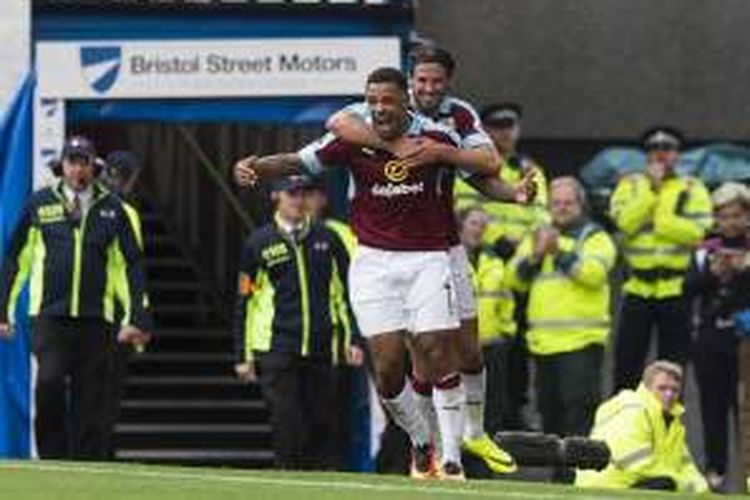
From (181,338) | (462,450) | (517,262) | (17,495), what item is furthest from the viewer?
(181,338)

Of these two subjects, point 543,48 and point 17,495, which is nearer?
point 17,495

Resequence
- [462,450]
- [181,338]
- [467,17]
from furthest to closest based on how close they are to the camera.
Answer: [181,338] < [467,17] < [462,450]

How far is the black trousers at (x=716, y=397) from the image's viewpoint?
69.1 feet

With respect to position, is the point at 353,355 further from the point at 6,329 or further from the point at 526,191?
the point at 526,191

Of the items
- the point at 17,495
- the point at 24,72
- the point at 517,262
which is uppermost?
the point at 24,72

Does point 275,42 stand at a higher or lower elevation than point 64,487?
higher

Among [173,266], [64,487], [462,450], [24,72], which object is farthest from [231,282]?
[64,487]

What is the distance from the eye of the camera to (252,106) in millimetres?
21625

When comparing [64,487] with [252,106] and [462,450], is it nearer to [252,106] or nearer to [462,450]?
[462,450]

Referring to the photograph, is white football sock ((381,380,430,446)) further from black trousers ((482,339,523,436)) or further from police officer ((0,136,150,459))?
black trousers ((482,339,523,436))

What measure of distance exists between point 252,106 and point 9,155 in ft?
5.58

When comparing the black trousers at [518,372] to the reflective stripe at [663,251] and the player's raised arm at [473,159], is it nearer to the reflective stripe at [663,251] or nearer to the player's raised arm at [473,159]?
the reflective stripe at [663,251]

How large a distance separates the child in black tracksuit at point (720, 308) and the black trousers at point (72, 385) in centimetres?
399

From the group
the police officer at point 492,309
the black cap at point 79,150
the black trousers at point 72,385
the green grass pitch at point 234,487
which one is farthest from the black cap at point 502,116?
the green grass pitch at point 234,487
